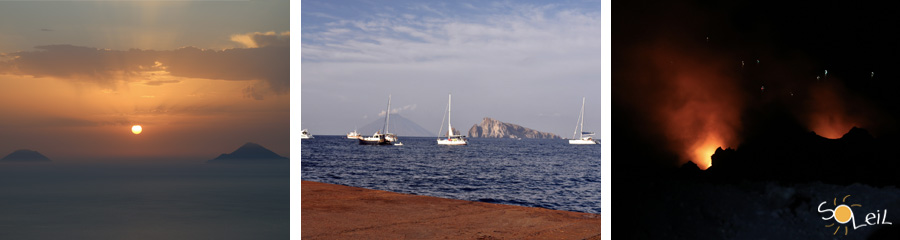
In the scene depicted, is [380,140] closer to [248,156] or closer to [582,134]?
[582,134]

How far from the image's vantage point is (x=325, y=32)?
121ft

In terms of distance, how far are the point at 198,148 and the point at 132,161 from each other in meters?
1.98

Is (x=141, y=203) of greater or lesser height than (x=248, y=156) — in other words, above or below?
below

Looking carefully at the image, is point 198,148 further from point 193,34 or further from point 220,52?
point 193,34

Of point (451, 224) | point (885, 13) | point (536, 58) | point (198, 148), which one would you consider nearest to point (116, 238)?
point (451, 224)

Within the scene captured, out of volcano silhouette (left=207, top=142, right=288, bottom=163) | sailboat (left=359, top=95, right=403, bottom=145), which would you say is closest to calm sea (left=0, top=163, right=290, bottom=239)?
volcano silhouette (left=207, top=142, right=288, bottom=163)

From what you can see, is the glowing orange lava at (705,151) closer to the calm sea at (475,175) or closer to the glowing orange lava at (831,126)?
the glowing orange lava at (831,126)

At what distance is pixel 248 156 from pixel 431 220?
38.0 ft

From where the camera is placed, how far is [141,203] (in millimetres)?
9188

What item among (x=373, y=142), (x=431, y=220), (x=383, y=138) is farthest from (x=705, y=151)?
(x=373, y=142)

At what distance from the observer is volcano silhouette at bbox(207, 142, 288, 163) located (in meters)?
13.5

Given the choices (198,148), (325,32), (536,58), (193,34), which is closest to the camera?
(193,34)

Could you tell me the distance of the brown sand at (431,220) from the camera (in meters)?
3.61

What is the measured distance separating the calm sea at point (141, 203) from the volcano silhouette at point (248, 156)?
374mm
